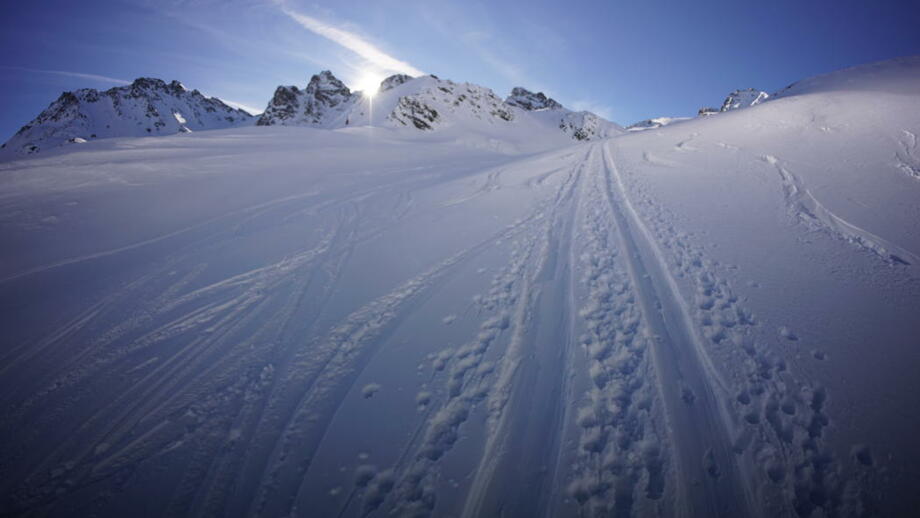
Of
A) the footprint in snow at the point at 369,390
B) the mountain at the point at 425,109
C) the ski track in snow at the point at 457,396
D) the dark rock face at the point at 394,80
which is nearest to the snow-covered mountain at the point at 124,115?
the mountain at the point at 425,109

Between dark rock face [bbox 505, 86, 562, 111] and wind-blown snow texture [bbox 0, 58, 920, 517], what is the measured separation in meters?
113

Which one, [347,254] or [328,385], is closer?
[328,385]

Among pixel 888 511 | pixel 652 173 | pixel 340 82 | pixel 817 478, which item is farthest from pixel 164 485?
pixel 340 82

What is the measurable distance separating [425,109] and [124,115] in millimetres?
197007

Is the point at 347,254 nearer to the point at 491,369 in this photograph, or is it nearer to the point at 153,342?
the point at 153,342

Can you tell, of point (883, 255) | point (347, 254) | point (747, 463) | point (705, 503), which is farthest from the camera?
point (347, 254)

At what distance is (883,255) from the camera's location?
16.1ft

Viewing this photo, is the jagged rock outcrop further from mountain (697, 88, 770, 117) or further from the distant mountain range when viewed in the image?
mountain (697, 88, 770, 117)

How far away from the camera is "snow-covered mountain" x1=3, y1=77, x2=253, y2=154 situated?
438 ft

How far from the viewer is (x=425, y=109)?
41.5 m

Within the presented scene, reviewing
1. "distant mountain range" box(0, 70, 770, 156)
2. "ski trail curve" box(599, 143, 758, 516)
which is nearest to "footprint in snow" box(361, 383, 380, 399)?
"ski trail curve" box(599, 143, 758, 516)

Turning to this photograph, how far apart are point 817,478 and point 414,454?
337 cm

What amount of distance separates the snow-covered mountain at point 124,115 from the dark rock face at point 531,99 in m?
139

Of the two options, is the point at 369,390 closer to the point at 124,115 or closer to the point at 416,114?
the point at 416,114
